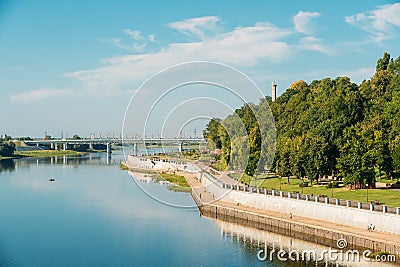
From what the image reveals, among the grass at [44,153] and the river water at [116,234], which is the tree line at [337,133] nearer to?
the river water at [116,234]

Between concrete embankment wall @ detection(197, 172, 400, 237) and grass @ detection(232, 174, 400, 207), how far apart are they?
4.17 meters

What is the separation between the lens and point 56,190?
7556 centimetres

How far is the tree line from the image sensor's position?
48.2 meters

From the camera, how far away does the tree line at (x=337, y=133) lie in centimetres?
4819

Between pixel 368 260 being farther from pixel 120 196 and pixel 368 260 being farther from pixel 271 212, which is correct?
pixel 120 196

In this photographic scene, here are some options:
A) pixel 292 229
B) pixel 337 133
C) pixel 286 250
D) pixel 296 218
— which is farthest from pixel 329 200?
pixel 337 133

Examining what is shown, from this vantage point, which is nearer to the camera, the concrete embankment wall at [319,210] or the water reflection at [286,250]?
the water reflection at [286,250]

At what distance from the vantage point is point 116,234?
43438 mm

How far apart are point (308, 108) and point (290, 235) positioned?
37243mm

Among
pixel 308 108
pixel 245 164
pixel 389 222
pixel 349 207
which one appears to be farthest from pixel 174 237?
pixel 308 108

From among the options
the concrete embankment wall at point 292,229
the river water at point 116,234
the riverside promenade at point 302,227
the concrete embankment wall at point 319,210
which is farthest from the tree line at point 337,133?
the river water at point 116,234

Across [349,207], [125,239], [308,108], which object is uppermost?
[308,108]

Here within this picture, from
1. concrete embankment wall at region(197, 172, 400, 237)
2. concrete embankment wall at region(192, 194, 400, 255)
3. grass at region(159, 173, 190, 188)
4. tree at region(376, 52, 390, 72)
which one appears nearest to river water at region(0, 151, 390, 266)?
concrete embankment wall at region(192, 194, 400, 255)

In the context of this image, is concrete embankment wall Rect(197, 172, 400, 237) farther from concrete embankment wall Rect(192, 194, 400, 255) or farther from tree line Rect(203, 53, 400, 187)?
tree line Rect(203, 53, 400, 187)
